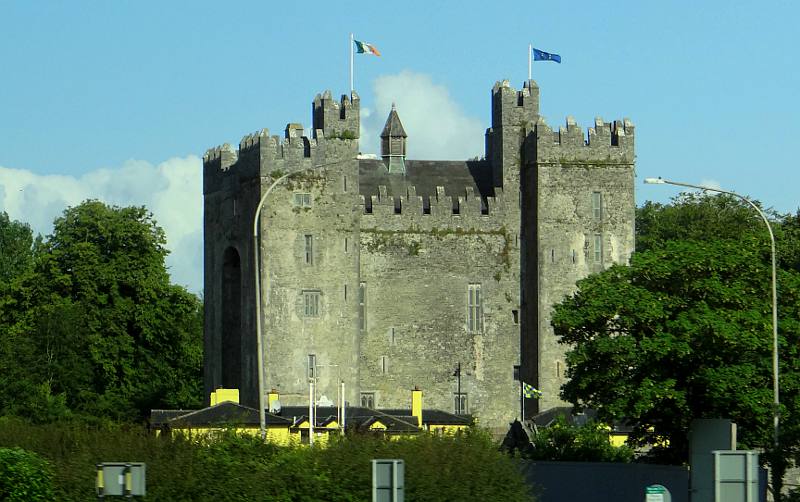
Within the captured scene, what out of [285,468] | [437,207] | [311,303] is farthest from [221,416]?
[285,468]

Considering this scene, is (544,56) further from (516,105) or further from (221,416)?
(221,416)

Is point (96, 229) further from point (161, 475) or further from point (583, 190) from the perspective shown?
point (161, 475)

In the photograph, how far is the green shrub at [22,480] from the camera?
36.0m

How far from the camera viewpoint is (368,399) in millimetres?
88312

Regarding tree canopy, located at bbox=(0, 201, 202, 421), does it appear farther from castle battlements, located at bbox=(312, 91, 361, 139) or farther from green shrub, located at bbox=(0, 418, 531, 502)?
green shrub, located at bbox=(0, 418, 531, 502)

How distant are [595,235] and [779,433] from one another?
1442 inches

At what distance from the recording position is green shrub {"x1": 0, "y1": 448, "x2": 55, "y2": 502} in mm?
36000

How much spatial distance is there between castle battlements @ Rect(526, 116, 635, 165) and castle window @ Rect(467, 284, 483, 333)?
22.0 feet

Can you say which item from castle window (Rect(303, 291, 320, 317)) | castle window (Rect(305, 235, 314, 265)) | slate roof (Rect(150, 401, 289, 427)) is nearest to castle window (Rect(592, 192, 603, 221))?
castle window (Rect(305, 235, 314, 265))

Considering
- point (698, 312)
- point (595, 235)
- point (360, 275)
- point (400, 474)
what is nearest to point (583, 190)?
point (595, 235)

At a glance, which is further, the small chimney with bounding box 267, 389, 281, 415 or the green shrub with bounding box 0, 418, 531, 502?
the small chimney with bounding box 267, 389, 281, 415

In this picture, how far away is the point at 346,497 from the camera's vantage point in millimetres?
37000

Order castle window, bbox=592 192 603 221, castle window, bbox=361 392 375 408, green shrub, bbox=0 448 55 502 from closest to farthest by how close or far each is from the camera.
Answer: green shrub, bbox=0 448 55 502 → castle window, bbox=361 392 375 408 → castle window, bbox=592 192 603 221

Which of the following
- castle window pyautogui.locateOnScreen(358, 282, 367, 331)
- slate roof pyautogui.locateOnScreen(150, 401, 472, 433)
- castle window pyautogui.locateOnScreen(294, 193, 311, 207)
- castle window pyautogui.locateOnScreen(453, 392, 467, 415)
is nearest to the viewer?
slate roof pyautogui.locateOnScreen(150, 401, 472, 433)
